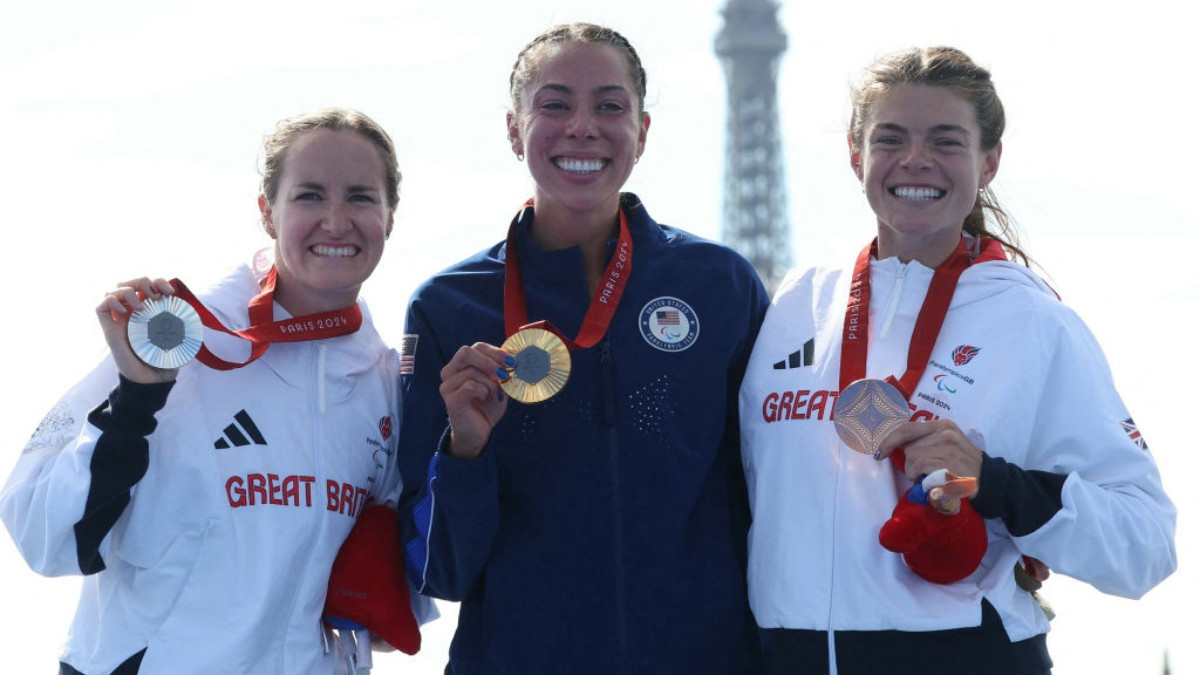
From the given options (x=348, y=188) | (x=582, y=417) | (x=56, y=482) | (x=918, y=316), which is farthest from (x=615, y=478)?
(x=56, y=482)

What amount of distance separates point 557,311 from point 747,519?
85 cm

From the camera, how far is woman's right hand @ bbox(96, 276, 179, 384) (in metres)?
3.78

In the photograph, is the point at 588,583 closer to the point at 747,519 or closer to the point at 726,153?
the point at 747,519

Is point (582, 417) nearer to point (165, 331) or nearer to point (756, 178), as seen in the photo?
point (165, 331)

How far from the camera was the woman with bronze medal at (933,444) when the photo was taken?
3592mm

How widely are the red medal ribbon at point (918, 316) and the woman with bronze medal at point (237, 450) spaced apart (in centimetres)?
143

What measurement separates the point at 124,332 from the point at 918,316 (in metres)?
2.18

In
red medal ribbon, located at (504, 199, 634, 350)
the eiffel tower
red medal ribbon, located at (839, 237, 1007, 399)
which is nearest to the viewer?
red medal ribbon, located at (839, 237, 1007, 399)

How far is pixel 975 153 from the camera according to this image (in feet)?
13.1

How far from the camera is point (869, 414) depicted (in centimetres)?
365

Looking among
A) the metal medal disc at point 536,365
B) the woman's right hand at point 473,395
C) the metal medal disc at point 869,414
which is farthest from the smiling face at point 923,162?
the woman's right hand at point 473,395

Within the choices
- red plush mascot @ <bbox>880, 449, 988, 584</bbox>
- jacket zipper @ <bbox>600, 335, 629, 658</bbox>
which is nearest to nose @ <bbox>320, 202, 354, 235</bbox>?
jacket zipper @ <bbox>600, 335, 629, 658</bbox>

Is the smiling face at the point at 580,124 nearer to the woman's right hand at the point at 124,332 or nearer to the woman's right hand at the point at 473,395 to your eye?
the woman's right hand at the point at 473,395

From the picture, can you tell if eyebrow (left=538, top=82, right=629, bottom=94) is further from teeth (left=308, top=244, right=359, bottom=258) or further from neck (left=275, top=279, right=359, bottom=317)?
neck (left=275, top=279, right=359, bottom=317)
